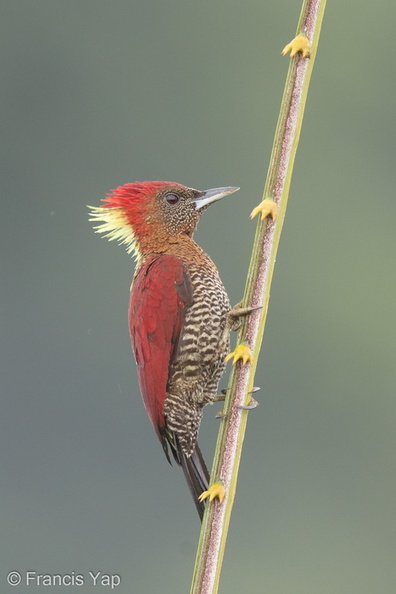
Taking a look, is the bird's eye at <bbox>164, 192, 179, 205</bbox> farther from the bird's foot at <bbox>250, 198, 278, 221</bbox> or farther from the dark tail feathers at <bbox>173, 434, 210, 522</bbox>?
the bird's foot at <bbox>250, 198, 278, 221</bbox>

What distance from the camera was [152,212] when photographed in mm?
4383

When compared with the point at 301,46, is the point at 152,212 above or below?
above

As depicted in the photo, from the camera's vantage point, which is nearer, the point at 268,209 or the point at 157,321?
the point at 268,209

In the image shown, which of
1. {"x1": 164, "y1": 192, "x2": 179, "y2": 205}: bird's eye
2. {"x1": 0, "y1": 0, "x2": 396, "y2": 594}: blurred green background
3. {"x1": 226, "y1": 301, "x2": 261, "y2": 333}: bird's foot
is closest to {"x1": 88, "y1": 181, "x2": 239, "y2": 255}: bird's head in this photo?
{"x1": 164, "y1": 192, "x2": 179, "y2": 205}: bird's eye

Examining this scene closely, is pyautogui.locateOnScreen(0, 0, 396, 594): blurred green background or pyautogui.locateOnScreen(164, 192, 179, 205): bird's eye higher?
pyautogui.locateOnScreen(0, 0, 396, 594): blurred green background

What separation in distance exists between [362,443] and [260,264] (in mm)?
13586

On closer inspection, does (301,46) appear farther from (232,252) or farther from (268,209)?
(232,252)

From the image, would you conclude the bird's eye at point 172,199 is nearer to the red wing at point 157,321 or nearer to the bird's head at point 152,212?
the bird's head at point 152,212

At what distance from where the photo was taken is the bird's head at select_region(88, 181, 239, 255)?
437 cm

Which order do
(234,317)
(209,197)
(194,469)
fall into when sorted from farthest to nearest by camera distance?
(209,197) < (194,469) < (234,317)

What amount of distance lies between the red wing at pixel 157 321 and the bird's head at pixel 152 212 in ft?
0.60

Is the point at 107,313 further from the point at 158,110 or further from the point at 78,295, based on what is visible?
the point at 158,110

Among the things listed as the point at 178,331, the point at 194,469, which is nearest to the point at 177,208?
the point at 178,331

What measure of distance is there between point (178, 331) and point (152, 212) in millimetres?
507
